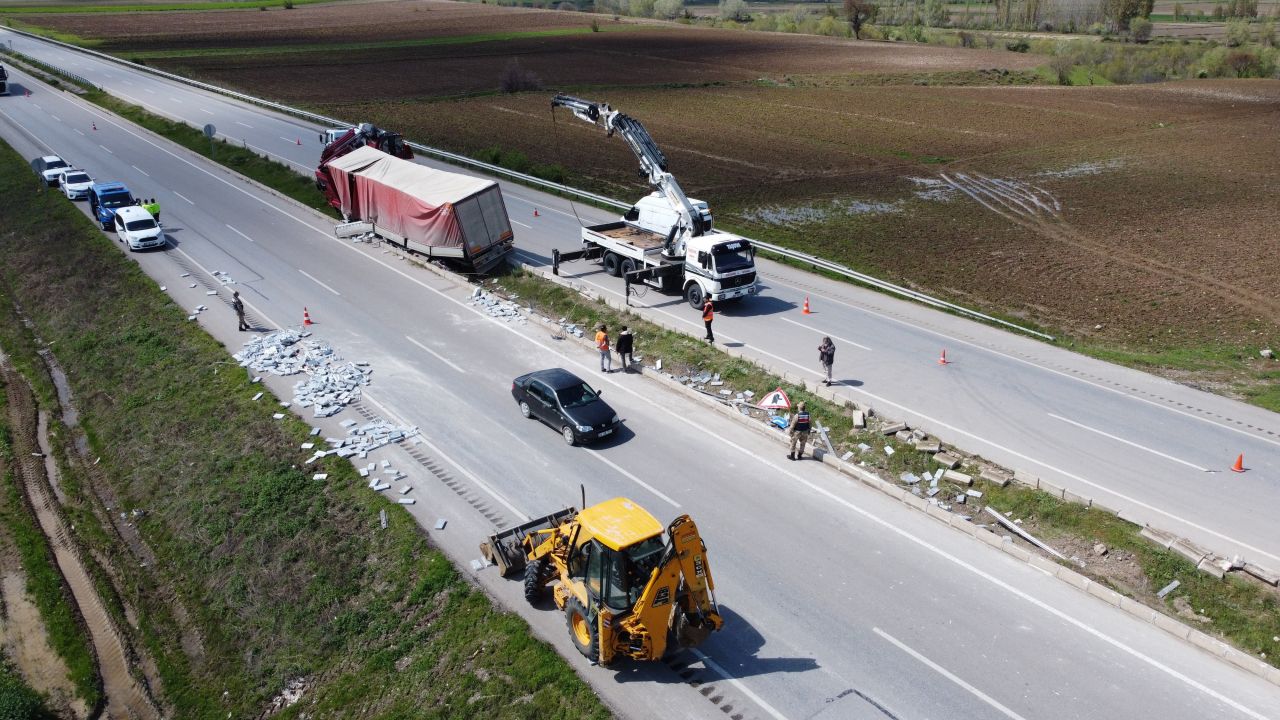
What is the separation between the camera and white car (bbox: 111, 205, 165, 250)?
1497 inches

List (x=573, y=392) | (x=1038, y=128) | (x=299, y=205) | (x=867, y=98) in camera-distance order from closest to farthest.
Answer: (x=573, y=392) → (x=299, y=205) → (x=1038, y=128) → (x=867, y=98)

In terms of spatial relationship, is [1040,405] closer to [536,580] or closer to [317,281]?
[536,580]

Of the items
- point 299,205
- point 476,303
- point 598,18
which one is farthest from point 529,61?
point 476,303

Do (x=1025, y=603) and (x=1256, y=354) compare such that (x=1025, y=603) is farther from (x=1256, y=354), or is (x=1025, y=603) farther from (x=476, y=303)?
(x=476, y=303)

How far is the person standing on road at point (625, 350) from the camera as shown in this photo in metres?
25.9

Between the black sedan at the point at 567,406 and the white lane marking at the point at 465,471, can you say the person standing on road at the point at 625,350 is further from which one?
the white lane marking at the point at 465,471

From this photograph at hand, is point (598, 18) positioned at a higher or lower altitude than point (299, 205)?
higher

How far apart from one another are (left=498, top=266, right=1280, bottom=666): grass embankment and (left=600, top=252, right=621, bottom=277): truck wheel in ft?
25.7

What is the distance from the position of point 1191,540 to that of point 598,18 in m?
154

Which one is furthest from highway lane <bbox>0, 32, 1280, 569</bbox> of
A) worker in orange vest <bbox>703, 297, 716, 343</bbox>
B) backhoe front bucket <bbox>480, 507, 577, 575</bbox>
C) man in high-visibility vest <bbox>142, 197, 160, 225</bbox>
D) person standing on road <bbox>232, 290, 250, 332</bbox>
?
man in high-visibility vest <bbox>142, 197, 160, 225</bbox>

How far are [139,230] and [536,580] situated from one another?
101 feet

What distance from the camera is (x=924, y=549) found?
58.6 feet

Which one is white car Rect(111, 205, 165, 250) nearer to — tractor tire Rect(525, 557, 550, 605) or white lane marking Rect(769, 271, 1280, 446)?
white lane marking Rect(769, 271, 1280, 446)

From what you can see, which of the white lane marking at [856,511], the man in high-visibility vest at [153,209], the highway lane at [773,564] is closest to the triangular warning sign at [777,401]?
the highway lane at [773,564]
